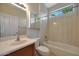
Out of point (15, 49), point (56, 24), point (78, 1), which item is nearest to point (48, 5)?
point (56, 24)

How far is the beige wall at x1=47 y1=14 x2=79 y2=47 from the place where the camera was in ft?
4.19

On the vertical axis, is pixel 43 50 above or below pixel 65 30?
below

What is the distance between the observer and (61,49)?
126 cm

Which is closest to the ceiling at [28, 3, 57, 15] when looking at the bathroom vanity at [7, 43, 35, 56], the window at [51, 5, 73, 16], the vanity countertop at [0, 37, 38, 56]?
the window at [51, 5, 73, 16]

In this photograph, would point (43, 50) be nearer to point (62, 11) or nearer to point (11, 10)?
point (62, 11)

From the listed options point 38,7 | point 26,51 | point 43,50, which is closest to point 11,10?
point 38,7

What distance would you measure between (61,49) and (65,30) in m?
0.30

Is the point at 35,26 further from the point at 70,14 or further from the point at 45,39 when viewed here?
the point at 70,14

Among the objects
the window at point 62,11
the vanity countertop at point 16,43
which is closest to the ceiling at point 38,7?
the window at point 62,11

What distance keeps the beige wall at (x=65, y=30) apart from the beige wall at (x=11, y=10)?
1.60 ft

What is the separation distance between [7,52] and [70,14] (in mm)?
1109

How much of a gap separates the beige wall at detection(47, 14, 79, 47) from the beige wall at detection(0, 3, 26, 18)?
0.49 metres

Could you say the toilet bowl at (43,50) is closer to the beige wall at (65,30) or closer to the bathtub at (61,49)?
the bathtub at (61,49)

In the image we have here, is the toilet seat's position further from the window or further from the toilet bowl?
the window
